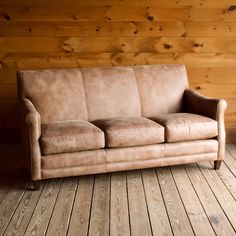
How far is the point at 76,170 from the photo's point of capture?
2.81 m

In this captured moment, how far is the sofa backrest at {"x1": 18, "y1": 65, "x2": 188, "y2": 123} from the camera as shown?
10.6 ft

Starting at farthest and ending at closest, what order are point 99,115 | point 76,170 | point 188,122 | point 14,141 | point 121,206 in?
point 14,141 → point 99,115 → point 188,122 → point 76,170 → point 121,206

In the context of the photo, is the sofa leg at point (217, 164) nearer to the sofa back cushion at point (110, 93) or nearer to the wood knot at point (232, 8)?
the sofa back cushion at point (110, 93)

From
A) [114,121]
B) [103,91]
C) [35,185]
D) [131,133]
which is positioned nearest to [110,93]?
[103,91]

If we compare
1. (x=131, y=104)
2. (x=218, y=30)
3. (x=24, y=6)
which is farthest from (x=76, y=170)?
(x=218, y=30)

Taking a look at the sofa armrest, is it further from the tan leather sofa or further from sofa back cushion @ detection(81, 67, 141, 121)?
sofa back cushion @ detection(81, 67, 141, 121)

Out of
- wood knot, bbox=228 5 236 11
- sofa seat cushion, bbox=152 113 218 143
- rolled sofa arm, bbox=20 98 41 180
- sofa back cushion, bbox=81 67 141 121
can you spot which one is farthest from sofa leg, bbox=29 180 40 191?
wood knot, bbox=228 5 236 11

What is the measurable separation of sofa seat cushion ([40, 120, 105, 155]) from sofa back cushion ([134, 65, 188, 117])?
34.0 inches

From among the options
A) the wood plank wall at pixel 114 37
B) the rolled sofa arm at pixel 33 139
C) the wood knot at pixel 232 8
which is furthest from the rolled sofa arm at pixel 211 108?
the rolled sofa arm at pixel 33 139

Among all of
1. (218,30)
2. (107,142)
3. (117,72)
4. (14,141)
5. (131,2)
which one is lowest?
(14,141)

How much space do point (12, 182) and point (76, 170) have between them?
57 centimetres

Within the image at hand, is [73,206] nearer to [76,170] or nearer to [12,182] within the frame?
[76,170]

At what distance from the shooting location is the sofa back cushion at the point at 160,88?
3.53 metres

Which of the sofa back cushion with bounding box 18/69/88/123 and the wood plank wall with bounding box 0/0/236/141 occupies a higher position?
the wood plank wall with bounding box 0/0/236/141
